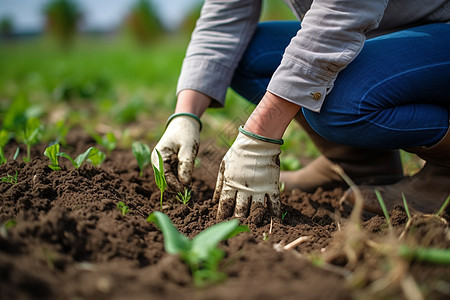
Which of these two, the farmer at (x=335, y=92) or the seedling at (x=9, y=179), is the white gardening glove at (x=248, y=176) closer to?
the farmer at (x=335, y=92)

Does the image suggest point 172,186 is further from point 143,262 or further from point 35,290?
point 35,290

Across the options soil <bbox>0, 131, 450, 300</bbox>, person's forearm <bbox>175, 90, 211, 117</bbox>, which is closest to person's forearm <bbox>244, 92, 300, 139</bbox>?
soil <bbox>0, 131, 450, 300</bbox>

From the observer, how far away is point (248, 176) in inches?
54.3

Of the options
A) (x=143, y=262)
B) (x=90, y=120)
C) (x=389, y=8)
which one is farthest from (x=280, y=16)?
(x=143, y=262)

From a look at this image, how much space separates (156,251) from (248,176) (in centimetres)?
43

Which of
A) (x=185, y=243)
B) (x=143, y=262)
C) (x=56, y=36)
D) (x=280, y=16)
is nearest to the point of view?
(x=185, y=243)

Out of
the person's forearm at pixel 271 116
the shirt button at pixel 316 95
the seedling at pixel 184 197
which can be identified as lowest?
the seedling at pixel 184 197

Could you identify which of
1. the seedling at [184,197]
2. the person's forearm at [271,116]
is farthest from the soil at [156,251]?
the person's forearm at [271,116]

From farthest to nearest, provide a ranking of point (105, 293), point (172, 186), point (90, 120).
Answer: point (90, 120), point (172, 186), point (105, 293)

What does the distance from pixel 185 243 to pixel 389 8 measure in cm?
123

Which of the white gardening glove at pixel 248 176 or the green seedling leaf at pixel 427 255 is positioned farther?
the white gardening glove at pixel 248 176

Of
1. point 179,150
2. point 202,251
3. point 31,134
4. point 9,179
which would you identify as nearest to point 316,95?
point 179,150

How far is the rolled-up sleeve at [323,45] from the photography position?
125 centimetres

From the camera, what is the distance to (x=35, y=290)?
81 cm
